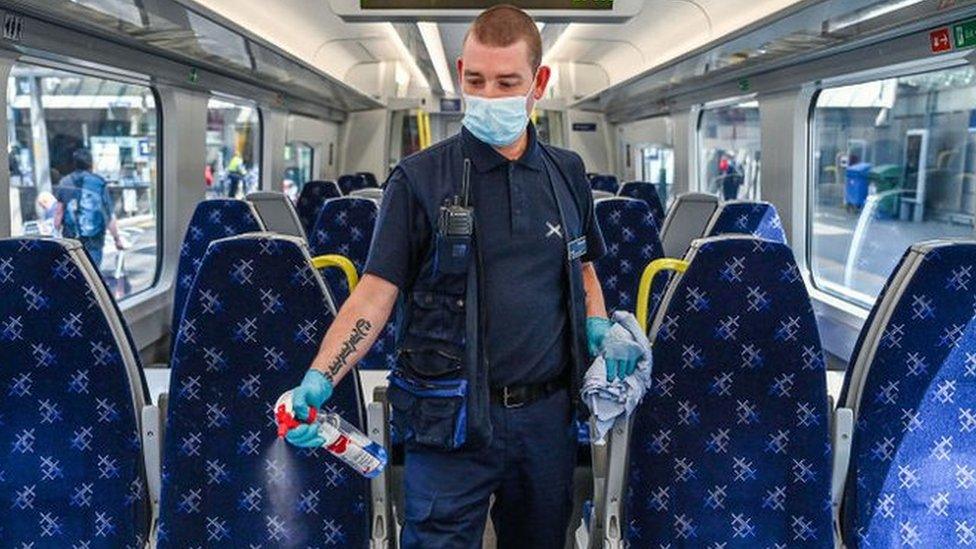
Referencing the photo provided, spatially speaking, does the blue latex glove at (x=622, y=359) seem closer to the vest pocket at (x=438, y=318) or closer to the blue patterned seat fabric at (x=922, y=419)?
the vest pocket at (x=438, y=318)

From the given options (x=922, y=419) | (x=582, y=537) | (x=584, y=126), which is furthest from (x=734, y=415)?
(x=584, y=126)

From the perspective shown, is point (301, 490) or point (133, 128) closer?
Result: point (301, 490)

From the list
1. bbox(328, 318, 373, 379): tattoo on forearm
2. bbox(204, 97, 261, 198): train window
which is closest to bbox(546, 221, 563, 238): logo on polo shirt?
bbox(328, 318, 373, 379): tattoo on forearm

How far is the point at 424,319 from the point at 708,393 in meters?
0.68

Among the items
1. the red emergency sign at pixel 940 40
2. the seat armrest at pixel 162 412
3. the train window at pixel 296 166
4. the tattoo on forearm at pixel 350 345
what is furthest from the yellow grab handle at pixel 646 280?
Answer: the train window at pixel 296 166

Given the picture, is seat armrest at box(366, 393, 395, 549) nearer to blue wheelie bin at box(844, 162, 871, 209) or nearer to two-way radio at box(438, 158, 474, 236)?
two-way radio at box(438, 158, 474, 236)

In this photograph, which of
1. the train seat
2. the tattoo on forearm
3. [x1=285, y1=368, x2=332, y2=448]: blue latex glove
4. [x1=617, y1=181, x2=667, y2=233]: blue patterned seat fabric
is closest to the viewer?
[x1=285, y1=368, x2=332, y2=448]: blue latex glove

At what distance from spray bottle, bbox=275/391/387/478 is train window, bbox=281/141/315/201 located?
905cm

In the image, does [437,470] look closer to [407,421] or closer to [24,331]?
[407,421]

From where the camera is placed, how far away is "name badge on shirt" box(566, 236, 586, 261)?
2.07 m

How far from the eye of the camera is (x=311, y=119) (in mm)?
12719

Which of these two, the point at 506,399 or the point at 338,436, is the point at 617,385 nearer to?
the point at 506,399

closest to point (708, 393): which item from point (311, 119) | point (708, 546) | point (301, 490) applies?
point (708, 546)

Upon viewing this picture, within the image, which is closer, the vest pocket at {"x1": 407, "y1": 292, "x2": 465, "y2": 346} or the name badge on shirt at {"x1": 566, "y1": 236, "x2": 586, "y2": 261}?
the vest pocket at {"x1": 407, "y1": 292, "x2": 465, "y2": 346}
